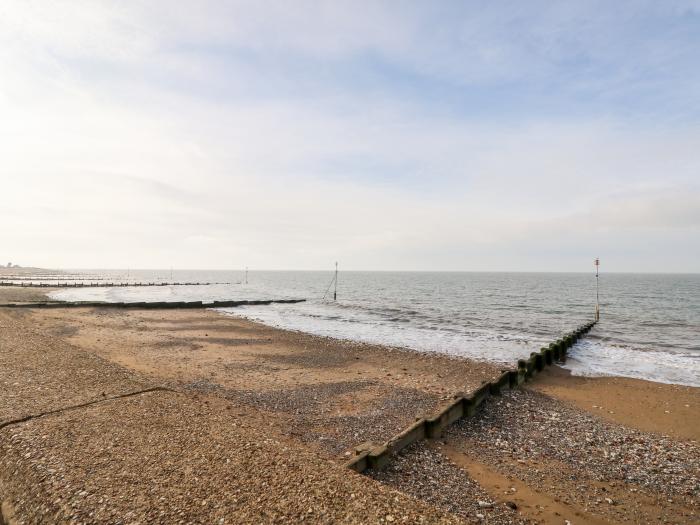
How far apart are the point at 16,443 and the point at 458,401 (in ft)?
34.3

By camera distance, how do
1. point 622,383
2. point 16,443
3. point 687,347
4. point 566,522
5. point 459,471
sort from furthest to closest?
point 687,347
point 622,383
point 459,471
point 16,443
point 566,522

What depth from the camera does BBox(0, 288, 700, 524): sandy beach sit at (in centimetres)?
591

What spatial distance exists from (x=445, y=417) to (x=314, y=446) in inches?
144

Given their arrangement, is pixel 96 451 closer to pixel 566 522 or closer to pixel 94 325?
pixel 566 522

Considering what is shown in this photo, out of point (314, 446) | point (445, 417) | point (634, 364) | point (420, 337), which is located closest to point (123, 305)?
point (420, 337)

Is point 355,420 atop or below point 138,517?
below

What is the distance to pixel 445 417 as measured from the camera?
10297mm

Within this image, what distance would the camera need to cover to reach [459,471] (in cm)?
830

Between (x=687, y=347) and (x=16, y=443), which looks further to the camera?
(x=687, y=347)

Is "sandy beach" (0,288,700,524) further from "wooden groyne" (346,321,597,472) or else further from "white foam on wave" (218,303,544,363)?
"white foam on wave" (218,303,544,363)

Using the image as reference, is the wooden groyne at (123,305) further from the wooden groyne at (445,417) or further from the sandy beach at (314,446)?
the wooden groyne at (445,417)

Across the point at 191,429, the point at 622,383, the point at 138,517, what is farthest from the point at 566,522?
the point at 622,383

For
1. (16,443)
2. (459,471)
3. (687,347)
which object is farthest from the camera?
(687,347)

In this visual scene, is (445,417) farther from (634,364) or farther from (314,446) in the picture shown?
(634,364)
